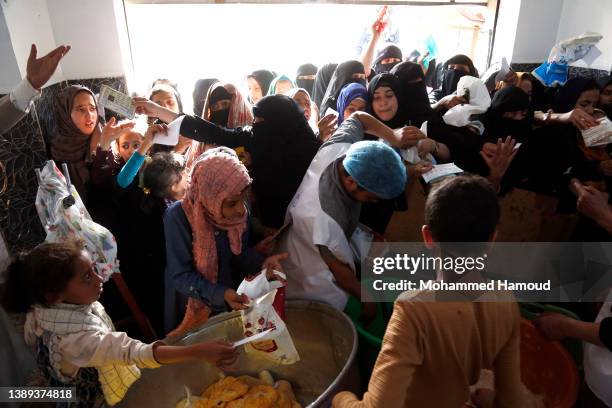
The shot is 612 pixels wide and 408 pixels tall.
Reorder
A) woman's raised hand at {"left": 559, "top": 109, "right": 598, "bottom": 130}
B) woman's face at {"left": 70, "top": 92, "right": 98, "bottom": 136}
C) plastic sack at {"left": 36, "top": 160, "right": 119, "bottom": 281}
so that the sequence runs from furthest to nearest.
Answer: woman's face at {"left": 70, "top": 92, "right": 98, "bottom": 136}, woman's raised hand at {"left": 559, "top": 109, "right": 598, "bottom": 130}, plastic sack at {"left": 36, "top": 160, "right": 119, "bottom": 281}

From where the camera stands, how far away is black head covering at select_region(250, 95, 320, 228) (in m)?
2.03

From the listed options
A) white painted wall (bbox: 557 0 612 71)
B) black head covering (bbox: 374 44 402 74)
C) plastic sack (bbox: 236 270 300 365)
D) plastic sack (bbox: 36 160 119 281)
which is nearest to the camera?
plastic sack (bbox: 236 270 300 365)

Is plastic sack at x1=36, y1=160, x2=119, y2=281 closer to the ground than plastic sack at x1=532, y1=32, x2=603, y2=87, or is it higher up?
closer to the ground

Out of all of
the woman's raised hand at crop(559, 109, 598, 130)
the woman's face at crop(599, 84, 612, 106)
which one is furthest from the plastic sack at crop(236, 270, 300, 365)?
the woman's face at crop(599, 84, 612, 106)

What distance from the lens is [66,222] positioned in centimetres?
167

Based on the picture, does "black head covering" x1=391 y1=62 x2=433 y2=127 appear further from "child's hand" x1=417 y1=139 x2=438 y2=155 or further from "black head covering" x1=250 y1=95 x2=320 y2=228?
"black head covering" x1=250 y1=95 x2=320 y2=228

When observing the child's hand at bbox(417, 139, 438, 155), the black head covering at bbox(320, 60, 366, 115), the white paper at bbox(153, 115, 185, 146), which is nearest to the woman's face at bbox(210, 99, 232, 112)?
the white paper at bbox(153, 115, 185, 146)

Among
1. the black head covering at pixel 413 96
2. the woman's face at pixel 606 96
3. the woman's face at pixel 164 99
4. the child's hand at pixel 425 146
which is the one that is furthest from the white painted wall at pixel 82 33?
the woman's face at pixel 606 96

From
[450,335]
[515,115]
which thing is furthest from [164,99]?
[450,335]

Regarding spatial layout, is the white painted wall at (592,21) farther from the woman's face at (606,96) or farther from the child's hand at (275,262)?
the child's hand at (275,262)

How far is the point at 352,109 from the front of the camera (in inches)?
97.9

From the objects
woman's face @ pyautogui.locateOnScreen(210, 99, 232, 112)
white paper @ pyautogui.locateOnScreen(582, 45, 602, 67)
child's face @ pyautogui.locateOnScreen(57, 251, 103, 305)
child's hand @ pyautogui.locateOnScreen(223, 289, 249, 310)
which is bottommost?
child's hand @ pyautogui.locateOnScreen(223, 289, 249, 310)

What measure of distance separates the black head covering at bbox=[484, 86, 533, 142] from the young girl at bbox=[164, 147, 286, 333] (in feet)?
4.74

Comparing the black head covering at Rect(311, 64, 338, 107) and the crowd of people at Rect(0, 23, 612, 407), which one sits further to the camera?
the black head covering at Rect(311, 64, 338, 107)
